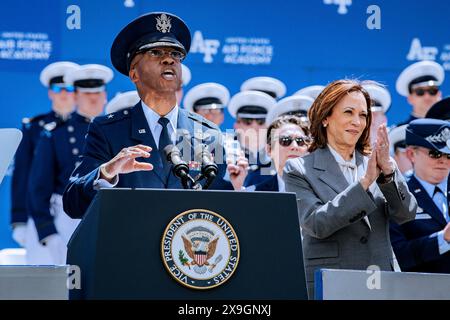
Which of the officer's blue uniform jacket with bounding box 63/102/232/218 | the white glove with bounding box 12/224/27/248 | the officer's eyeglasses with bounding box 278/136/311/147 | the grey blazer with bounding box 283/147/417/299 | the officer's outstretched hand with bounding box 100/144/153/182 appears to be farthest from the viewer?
the white glove with bounding box 12/224/27/248

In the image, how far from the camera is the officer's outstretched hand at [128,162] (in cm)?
332

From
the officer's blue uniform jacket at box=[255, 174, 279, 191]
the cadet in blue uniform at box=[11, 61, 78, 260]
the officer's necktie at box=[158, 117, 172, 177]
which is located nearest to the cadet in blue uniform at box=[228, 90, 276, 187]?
the officer's blue uniform jacket at box=[255, 174, 279, 191]

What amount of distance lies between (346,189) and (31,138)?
250cm

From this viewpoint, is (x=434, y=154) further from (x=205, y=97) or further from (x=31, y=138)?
(x=31, y=138)

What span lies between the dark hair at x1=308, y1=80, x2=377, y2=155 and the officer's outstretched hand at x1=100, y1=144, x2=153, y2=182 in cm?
93

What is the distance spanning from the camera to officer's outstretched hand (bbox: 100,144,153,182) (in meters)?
3.32

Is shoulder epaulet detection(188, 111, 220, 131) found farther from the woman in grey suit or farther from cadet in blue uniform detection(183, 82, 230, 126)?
cadet in blue uniform detection(183, 82, 230, 126)

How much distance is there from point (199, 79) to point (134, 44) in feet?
4.53

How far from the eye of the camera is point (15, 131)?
3.21 m

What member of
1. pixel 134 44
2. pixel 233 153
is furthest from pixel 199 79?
pixel 134 44

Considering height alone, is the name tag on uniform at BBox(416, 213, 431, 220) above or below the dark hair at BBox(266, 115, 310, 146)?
below

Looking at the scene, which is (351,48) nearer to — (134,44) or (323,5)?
(323,5)

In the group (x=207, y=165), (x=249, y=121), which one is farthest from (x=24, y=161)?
(x=207, y=165)

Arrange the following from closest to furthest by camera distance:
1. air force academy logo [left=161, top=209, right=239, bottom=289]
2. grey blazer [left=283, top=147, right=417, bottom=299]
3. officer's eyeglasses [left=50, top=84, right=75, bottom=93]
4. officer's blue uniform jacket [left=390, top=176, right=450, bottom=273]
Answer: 1. air force academy logo [left=161, top=209, right=239, bottom=289]
2. grey blazer [left=283, top=147, right=417, bottom=299]
3. officer's blue uniform jacket [left=390, top=176, right=450, bottom=273]
4. officer's eyeglasses [left=50, top=84, right=75, bottom=93]
